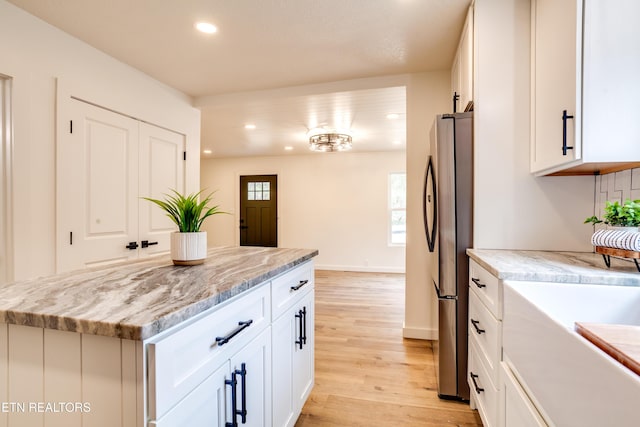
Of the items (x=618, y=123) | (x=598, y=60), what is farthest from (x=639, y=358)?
(x=598, y=60)

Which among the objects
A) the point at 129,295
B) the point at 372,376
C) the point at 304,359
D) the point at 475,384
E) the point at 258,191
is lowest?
the point at 372,376

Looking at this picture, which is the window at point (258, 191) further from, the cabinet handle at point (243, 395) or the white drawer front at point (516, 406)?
the white drawer front at point (516, 406)

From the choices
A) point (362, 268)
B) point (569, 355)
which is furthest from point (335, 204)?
point (569, 355)

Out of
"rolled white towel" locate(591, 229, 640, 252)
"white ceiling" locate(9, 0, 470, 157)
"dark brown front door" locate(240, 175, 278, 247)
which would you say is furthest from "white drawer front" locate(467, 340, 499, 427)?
"dark brown front door" locate(240, 175, 278, 247)

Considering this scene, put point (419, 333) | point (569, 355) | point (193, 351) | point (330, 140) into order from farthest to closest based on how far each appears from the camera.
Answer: point (330, 140)
point (419, 333)
point (193, 351)
point (569, 355)

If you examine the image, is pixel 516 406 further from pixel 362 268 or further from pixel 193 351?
pixel 362 268

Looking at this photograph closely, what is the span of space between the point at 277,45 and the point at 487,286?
86.0 inches

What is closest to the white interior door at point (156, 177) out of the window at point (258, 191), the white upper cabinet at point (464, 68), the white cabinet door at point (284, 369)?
the white cabinet door at point (284, 369)

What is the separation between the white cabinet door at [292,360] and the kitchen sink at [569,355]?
92cm

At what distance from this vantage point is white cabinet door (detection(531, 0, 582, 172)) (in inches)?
54.5

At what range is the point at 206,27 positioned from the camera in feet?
7.01

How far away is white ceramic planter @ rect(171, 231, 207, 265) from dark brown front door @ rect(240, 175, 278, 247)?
5239 mm

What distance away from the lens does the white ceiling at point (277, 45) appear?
76.5 inches

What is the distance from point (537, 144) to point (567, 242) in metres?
0.59
